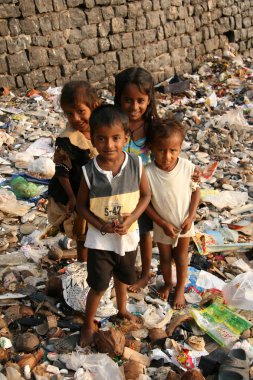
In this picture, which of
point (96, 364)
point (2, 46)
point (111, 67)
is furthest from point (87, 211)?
point (111, 67)

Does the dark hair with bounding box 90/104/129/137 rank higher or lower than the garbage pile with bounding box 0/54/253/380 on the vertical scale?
higher

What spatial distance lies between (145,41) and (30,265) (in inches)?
248

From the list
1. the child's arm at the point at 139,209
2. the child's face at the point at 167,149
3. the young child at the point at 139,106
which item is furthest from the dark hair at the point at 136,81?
the child's arm at the point at 139,209

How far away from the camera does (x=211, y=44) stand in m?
10.3

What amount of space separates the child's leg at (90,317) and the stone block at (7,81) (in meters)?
5.08

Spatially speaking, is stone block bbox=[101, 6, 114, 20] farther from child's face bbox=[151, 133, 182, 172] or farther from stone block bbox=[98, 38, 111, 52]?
child's face bbox=[151, 133, 182, 172]

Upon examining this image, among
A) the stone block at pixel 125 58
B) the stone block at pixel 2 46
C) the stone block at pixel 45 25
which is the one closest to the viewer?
the stone block at pixel 2 46

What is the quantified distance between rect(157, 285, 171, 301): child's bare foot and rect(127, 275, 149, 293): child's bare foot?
0.11m

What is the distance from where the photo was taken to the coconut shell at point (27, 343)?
8.18ft

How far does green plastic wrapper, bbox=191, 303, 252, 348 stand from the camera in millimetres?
2703

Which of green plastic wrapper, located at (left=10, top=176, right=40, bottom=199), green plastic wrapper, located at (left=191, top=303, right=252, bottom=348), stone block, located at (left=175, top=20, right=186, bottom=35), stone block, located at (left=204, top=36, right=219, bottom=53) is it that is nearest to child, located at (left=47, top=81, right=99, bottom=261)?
green plastic wrapper, located at (left=191, top=303, right=252, bottom=348)

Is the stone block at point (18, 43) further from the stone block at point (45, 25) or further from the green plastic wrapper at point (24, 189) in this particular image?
the green plastic wrapper at point (24, 189)

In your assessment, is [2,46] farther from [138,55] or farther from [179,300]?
[179,300]

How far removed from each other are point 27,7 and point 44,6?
0.28 meters
